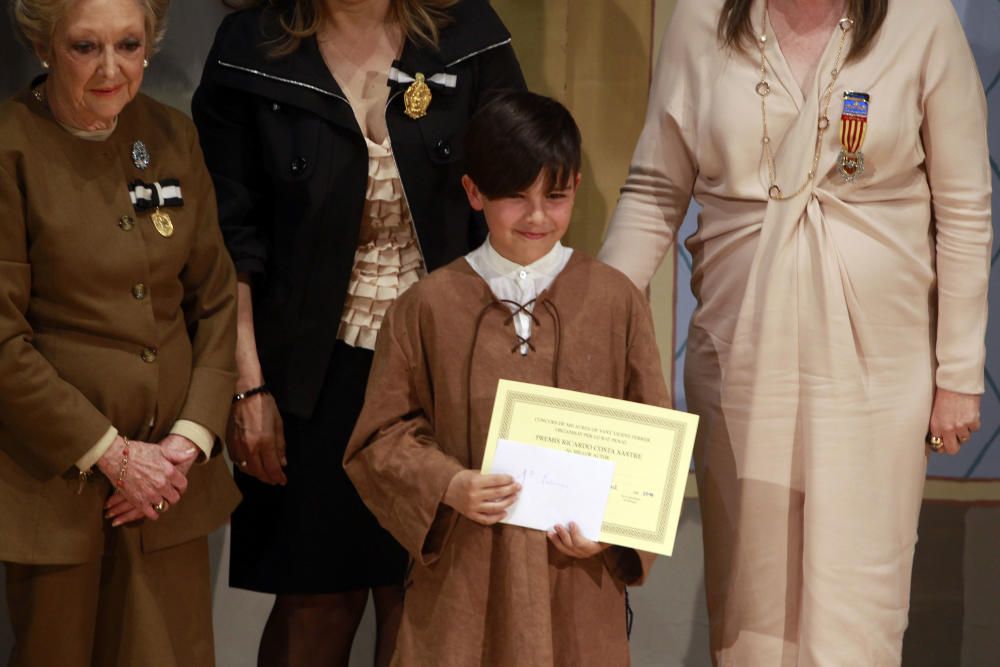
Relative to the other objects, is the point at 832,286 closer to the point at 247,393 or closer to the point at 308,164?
the point at 308,164

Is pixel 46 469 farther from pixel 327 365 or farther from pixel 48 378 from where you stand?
pixel 327 365

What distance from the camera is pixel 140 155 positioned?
8.35ft

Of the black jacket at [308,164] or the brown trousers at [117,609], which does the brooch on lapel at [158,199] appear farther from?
Answer: the brown trousers at [117,609]

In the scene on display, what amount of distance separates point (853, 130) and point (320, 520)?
1388mm

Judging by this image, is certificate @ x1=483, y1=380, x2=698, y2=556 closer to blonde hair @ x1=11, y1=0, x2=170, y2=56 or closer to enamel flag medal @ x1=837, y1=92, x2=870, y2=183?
enamel flag medal @ x1=837, y1=92, x2=870, y2=183

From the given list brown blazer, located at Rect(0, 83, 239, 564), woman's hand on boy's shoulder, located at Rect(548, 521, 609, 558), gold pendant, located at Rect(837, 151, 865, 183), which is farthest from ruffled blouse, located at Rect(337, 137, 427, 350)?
gold pendant, located at Rect(837, 151, 865, 183)

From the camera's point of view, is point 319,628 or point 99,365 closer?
point 99,365

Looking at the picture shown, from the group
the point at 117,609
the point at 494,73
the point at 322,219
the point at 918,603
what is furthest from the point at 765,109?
the point at 918,603

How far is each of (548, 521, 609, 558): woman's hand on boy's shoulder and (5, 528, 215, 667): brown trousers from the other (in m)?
0.77

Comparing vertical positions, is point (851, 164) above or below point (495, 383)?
above

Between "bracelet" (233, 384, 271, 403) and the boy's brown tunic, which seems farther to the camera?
"bracelet" (233, 384, 271, 403)

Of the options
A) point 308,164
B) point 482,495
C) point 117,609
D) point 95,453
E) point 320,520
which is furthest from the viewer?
point 320,520

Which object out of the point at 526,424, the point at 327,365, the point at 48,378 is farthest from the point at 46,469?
the point at 526,424

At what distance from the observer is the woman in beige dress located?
2613mm
